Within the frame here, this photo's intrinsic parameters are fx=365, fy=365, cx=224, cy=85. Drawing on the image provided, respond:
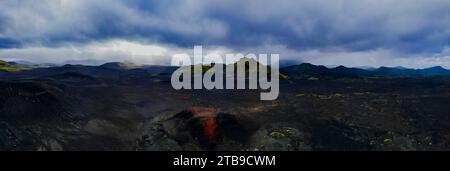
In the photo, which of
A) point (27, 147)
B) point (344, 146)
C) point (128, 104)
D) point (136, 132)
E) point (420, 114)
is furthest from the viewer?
point (128, 104)

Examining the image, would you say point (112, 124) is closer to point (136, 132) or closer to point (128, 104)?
point (136, 132)

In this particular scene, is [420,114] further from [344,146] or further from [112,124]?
[112,124]

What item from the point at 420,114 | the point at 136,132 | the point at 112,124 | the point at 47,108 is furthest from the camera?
the point at 420,114

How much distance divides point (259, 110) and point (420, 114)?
19.3 m

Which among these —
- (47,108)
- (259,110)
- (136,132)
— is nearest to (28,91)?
(47,108)

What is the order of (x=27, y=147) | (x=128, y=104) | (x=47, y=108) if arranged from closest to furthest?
1. (x=27, y=147)
2. (x=47, y=108)
3. (x=128, y=104)

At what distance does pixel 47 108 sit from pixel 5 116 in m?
4.68

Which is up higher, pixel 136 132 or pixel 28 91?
pixel 28 91

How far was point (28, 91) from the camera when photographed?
44375 mm
